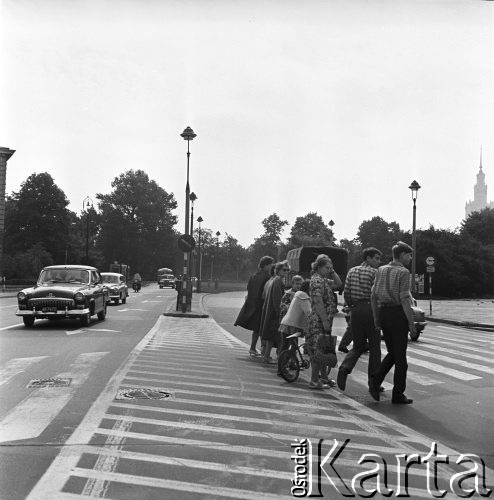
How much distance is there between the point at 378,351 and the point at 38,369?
498 cm

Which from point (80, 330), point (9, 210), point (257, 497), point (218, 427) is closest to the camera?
point (257, 497)

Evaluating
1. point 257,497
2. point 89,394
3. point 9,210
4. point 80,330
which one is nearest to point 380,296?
point 89,394

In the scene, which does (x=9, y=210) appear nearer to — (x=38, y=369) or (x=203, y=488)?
(x=38, y=369)

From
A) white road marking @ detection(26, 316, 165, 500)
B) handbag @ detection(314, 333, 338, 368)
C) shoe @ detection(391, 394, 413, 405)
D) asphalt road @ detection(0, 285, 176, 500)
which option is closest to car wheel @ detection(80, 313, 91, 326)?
asphalt road @ detection(0, 285, 176, 500)

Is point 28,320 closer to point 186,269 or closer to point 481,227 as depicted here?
point 186,269

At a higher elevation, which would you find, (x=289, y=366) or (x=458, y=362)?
(x=289, y=366)

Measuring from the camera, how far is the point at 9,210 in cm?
7531

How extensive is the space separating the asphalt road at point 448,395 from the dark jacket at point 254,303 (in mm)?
1876

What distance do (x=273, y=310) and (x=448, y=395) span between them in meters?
3.30

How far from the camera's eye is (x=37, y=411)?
6727mm

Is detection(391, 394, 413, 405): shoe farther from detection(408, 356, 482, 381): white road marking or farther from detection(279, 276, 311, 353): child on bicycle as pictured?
detection(408, 356, 482, 381): white road marking

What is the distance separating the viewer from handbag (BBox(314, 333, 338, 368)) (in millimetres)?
8685

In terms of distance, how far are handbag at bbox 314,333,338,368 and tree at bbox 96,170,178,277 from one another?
3520 inches

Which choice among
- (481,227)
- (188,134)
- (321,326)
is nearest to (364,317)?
(321,326)
